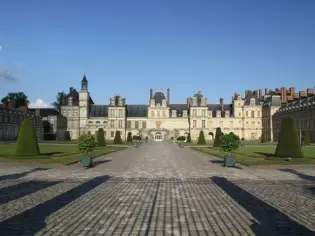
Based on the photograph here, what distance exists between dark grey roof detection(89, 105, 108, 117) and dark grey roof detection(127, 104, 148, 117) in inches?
211

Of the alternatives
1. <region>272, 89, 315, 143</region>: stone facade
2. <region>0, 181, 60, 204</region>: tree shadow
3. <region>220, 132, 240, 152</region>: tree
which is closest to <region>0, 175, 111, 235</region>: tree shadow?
<region>0, 181, 60, 204</region>: tree shadow

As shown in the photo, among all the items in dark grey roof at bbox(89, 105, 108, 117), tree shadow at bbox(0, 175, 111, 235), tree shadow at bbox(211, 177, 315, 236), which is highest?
dark grey roof at bbox(89, 105, 108, 117)

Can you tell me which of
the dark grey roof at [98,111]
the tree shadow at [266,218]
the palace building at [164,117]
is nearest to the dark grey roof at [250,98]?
the palace building at [164,117]

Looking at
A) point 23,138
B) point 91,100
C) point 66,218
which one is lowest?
point 66,218

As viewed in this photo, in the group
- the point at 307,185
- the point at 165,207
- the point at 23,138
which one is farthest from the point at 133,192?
the point at 23,138

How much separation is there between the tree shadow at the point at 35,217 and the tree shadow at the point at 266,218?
3953 mm

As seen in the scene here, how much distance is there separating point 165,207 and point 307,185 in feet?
19.3

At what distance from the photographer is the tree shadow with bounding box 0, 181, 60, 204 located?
29.1 ft

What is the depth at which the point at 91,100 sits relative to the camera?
80.8 meters

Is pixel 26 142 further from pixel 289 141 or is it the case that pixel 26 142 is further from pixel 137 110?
pixel 137 110

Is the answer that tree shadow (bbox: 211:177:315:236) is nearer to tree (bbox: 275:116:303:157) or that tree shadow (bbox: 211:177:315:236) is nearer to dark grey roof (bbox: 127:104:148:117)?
tree (bbox: 275:116:303:157)

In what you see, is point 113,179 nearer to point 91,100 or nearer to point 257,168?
point 257,168

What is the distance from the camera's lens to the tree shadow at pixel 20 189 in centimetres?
886

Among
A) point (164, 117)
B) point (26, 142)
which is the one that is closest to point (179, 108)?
point (164, 117)
